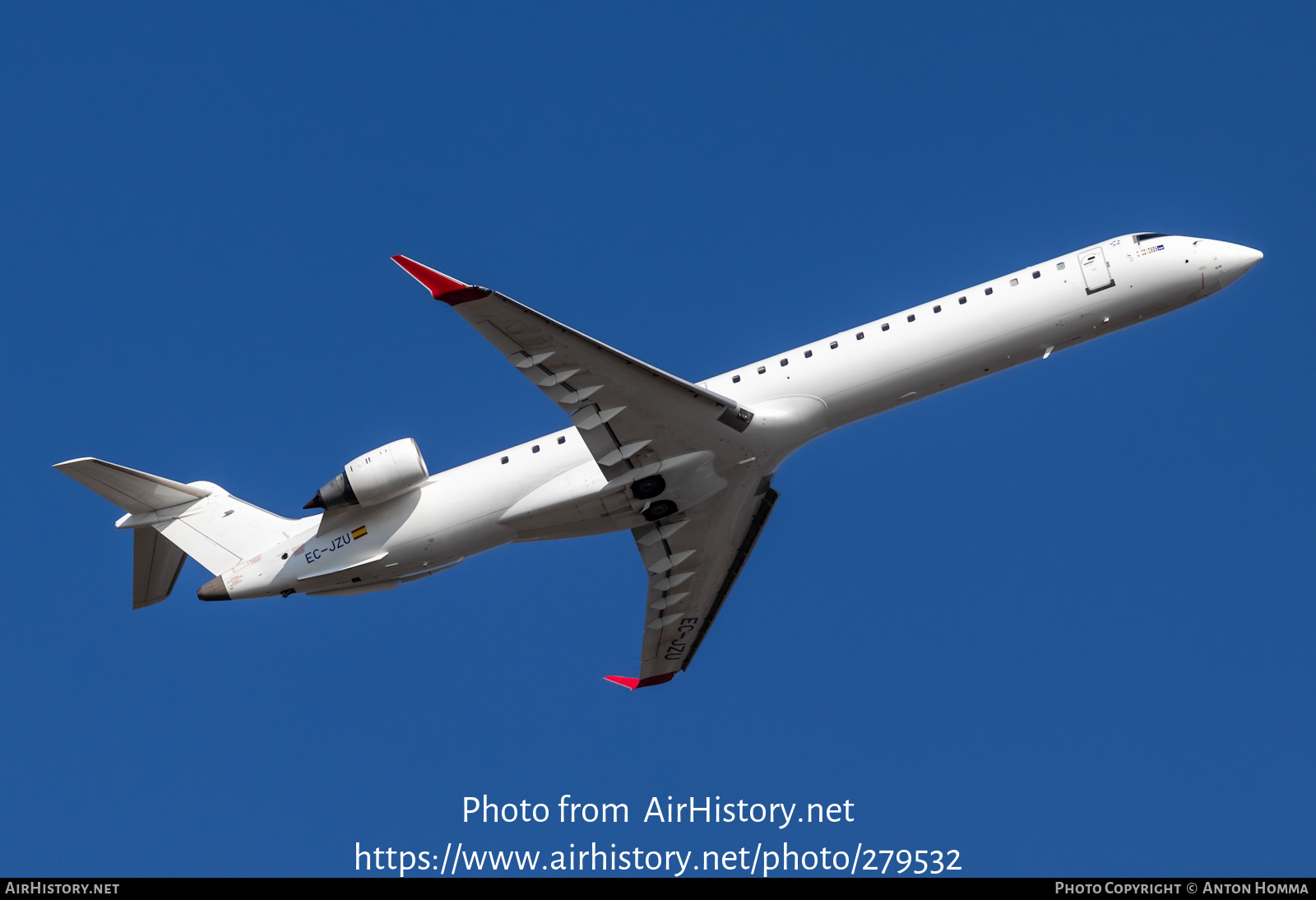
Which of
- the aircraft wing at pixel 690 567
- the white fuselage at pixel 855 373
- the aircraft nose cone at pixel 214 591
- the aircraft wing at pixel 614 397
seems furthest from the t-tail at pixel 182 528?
the aircraft wing at pixel 690 567

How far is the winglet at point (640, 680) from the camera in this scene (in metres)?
34.7

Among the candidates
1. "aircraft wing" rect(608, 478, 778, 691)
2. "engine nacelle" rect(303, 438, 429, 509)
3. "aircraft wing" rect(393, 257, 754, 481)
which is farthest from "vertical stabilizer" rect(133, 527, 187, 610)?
A: "aircraft wing" rect(608, 478, 778, 691)

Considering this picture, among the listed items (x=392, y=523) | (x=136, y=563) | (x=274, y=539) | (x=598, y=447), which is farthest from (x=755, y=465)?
(x=136, y=563)

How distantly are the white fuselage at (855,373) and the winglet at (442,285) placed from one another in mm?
5324

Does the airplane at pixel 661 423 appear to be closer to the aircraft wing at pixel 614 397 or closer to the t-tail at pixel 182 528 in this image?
the aircraft wing at pixel 614 397

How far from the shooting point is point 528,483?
28812mm

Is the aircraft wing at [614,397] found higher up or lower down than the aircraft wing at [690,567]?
higher up

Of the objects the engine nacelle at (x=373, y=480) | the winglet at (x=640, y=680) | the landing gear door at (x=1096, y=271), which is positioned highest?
the landing gear door at (x=1096, y=271)

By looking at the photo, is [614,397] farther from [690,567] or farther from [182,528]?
[182,528]

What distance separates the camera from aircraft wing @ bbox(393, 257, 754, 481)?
26219 mm

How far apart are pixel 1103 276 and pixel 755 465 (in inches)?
344

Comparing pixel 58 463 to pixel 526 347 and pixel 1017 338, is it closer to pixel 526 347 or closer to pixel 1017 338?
pixel 526 347

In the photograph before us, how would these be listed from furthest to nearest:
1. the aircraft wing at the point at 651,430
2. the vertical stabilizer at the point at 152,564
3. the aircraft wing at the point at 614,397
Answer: the vertical stabilizer at the point at 152,564, the aircraft wing at the point at 614,397, the aircraft wing at the point at 651,430

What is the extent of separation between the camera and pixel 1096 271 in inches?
1112
